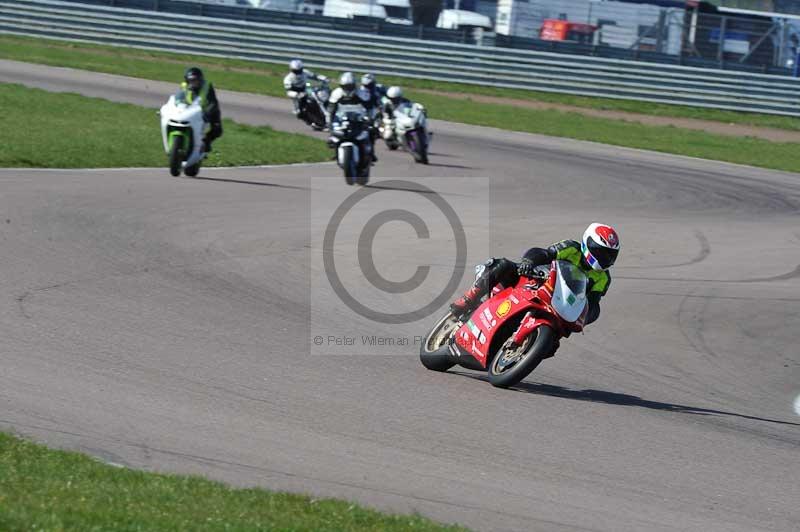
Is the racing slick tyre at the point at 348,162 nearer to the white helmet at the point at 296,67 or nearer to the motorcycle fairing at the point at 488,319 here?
the white helmet at the point at 296,67

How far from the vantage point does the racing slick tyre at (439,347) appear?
8.23 meters

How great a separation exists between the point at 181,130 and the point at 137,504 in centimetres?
1132

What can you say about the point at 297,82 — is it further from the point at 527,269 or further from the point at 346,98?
the point at 527,269

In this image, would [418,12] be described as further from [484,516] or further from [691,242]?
[484,516]

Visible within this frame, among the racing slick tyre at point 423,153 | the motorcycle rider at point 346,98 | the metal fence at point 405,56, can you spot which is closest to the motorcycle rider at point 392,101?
the racing slick tyre at point 423,153

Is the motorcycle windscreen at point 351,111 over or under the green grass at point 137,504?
over

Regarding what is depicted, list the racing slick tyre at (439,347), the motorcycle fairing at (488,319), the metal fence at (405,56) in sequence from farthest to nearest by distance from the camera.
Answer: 1. the metal fence at (405,56)
2. the racing slick tyre at (439,347)
3. the motorcycle fairing at (488,319)

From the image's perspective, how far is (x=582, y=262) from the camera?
7855mm

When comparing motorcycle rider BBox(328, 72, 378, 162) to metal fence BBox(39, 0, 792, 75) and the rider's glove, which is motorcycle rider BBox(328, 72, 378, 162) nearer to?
the rider's glove

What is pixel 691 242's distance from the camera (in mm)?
15258

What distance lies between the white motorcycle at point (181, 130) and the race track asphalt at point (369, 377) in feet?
2.28

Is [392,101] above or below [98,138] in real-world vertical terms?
above

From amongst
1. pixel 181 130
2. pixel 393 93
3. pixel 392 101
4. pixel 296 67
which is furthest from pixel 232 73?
pixel 181 130

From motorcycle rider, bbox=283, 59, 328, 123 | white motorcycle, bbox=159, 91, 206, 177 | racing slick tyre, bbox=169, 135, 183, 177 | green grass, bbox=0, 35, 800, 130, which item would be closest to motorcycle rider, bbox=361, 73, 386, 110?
motorcycle rider, bbox=283, 59, 328, 123
